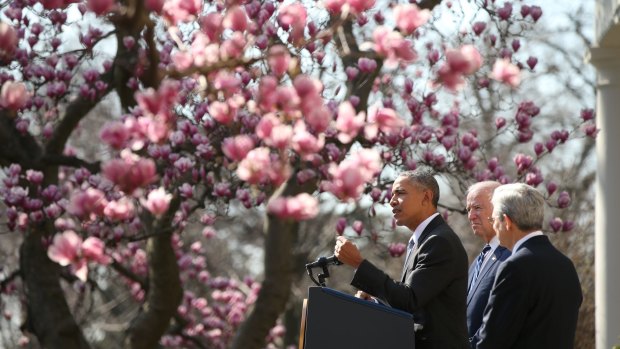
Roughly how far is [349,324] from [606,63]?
5.82 meters

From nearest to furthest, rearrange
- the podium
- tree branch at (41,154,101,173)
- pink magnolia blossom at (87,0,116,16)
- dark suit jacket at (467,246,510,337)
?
pink magnolia blossom at (87,0,116,16)
the podium
dark suit jacket at (467,246,510,337)
tree branch at (41,154,101,173)

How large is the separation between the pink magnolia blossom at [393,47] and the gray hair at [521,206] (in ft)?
3.44

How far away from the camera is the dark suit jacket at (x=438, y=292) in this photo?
185 inches

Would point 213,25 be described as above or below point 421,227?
above

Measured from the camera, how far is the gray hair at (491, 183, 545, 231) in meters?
4.93

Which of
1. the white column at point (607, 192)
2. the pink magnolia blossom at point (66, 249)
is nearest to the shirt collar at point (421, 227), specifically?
the pink magnolia blossom at point (66, 249)

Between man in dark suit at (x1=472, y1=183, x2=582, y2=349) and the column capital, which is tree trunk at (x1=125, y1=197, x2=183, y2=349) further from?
man in dark suit at (x1=472, y1=183, x2=582, y2=349)

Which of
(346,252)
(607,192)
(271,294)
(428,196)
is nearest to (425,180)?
(428,196)

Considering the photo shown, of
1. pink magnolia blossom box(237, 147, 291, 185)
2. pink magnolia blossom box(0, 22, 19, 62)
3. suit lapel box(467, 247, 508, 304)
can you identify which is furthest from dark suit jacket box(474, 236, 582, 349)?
pink magnolia blossom box(0, 22, 19, 62)

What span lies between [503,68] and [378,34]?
23.8 inches

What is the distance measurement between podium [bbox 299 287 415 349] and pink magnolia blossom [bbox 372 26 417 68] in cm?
87

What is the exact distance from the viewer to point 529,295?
483cm

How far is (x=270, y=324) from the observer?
355 inches

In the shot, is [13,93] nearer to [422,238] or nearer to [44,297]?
[422,238]
